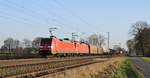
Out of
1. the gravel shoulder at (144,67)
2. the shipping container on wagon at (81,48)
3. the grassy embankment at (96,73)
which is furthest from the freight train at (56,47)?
the grassy embankment at (96,73)

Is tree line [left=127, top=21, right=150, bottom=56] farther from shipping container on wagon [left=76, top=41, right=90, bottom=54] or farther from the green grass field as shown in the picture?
the green grass field

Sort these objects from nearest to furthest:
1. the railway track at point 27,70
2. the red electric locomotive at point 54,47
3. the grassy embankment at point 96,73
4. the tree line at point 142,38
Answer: the railway track at point 27,70 → the grassy embankment at point 96,73 → the red electric locomotive at point 54,47 → the tree line at point 142,38

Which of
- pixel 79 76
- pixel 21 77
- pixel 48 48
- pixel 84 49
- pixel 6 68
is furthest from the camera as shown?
pixel 84 49

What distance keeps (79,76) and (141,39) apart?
132 meters

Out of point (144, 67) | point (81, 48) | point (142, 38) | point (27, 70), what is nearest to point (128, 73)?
point (27, 70)

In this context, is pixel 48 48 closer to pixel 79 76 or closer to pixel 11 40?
pixel 79 76

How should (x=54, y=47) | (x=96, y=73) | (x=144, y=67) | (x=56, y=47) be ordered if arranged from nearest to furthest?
(x=96, y=73) < (x=144, y=67) < (x=54, y=47) < (x=56, y=47)

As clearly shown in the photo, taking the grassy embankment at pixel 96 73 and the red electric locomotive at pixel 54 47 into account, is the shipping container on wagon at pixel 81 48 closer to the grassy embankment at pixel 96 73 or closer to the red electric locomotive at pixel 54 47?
the red electric locomotive at pixel 54 47

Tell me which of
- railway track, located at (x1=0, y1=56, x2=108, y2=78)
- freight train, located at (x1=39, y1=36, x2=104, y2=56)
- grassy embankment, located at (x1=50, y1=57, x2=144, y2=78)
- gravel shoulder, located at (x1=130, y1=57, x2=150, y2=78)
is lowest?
gravel shoulder, located at (x1=130, y1=57, x2=150, y2=78)

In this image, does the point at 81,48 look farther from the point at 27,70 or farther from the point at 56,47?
the point at 27,70

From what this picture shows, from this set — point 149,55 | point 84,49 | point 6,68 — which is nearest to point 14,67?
point 6,68

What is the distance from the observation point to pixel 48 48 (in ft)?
197

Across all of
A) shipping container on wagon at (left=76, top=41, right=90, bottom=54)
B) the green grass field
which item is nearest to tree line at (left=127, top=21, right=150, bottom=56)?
shipping container on wagon at (left=76, top=41, right=90, bottom=54)

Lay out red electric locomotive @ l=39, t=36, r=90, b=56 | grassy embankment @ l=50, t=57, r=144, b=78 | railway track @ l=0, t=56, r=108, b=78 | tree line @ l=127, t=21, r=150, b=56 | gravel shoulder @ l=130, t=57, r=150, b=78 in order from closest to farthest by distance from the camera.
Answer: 1. railway track @ l=0, t=56, r=108, b=78
2. grassy embankment @ l=50, t=57, r=144, b=78
3. gravel shoulder @ l=130, t=57, r=150, b=78
4. red electric locomotive @ l=39, t=36, r=90, b=56
5. tree line @ l=127, t=21, r=150, b=56
